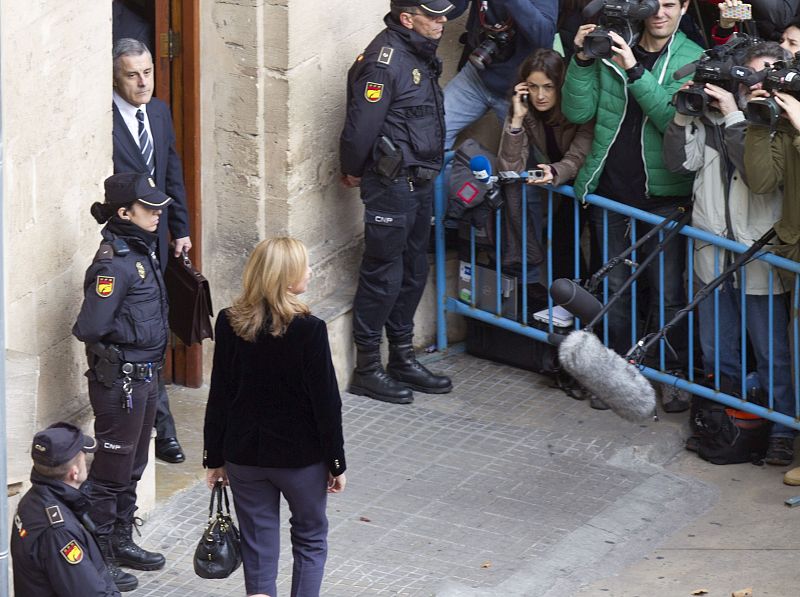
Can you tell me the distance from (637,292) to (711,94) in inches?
52.2

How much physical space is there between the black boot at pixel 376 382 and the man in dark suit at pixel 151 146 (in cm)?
126

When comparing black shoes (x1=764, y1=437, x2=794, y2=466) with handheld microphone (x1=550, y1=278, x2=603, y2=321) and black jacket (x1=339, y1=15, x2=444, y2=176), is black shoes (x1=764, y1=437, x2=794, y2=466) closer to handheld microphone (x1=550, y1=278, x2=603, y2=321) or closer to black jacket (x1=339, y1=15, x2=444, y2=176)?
handheld microphone (x1=550, y1=278, x2=603, y2=321)

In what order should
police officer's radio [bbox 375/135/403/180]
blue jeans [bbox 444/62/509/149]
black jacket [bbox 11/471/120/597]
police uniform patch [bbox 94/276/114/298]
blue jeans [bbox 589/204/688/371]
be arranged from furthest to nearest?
blue jeans [bbox 444/62/509/149]
blue jeans [bbox 589/204/688/371]
police officer's radio [bbox 375/135/403/180]
police uniform patch [bbox 94/276/114/298]
black jacket [bbox 11/471/120/597]

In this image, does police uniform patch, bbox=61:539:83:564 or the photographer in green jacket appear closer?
police uniform patch, bbox=61:539:83:564

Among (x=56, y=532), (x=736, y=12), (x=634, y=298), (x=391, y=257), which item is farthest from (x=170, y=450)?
(x=736, y=12)

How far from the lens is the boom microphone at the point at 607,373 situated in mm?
6844

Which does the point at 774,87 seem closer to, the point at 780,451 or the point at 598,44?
the point at 598,44

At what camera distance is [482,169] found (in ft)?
27.6

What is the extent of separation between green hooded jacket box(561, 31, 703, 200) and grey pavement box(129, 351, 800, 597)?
129 centimetres

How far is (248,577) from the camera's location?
578 cm

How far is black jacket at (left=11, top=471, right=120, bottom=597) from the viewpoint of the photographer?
5188mm

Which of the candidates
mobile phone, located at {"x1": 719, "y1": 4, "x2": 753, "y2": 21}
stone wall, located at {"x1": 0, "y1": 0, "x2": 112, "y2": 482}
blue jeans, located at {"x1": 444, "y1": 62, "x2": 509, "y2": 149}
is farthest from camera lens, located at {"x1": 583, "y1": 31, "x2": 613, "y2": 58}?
stone wall, located at {"x1": 0, "y1": 0, "x2": 112, "y2": 482}

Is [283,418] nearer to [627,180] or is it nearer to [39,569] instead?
[39,569]

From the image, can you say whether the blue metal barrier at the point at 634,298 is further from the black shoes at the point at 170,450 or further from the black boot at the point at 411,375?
the black shoes at the point at 170,450
